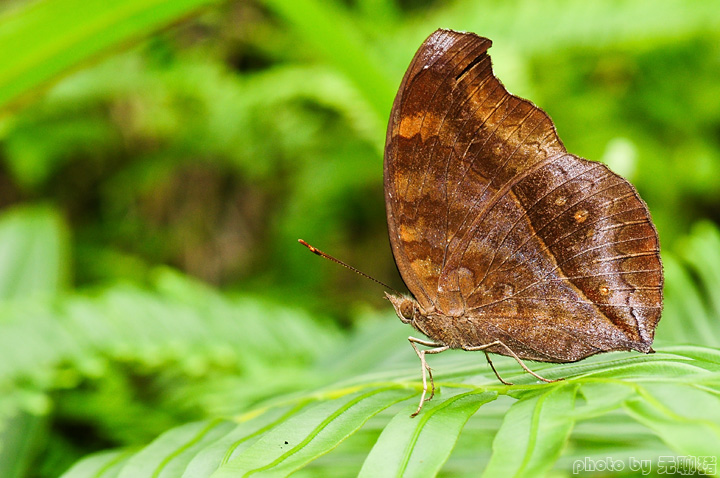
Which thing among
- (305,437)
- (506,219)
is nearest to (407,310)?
(506,219)

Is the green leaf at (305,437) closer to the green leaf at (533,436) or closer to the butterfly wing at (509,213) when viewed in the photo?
the green leaf at (533,436)

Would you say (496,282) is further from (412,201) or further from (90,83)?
(90,83)

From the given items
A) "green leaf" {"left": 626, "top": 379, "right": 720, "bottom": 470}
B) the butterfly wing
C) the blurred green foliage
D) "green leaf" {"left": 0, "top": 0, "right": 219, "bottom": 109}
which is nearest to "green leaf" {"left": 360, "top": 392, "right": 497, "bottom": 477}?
the blurred green foliage

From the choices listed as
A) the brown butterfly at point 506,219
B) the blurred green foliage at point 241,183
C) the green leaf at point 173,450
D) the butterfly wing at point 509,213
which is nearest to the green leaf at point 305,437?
the blurred green foliage at point 241,183

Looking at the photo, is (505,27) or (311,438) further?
(505,27)

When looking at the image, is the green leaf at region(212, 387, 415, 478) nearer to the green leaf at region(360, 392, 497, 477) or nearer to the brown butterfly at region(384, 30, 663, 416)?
the green leaf at region(360, 392, 497, 477)

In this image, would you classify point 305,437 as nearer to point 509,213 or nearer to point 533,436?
point 533,436

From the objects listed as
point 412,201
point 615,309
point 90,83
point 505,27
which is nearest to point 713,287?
point 615,309
